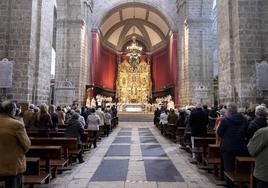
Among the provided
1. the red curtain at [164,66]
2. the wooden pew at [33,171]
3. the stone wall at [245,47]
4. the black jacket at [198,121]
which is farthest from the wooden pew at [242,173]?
the red curtain at [164,66]

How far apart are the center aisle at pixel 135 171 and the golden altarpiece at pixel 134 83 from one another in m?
21.6

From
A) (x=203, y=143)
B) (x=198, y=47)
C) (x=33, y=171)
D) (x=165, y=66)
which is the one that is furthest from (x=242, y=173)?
(x=165, y=66)

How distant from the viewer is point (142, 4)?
24.3m

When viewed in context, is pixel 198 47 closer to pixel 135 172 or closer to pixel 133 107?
pixel 133 107

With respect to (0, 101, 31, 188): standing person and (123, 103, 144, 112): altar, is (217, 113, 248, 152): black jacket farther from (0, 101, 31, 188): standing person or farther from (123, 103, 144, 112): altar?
(123, 103, 144, 112): altar

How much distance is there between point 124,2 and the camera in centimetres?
2411

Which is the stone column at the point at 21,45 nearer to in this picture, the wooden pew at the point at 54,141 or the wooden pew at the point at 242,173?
the wooden pew at the point at 54,141

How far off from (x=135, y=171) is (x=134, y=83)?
2493 cm

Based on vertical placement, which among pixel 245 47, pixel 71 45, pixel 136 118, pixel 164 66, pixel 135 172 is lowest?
pixel 135 172

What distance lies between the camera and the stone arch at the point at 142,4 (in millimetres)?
23250

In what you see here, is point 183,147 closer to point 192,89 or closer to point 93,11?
point 192,89

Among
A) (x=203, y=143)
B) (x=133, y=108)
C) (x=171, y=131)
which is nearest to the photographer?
(x=203, y=143)

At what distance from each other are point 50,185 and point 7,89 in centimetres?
536

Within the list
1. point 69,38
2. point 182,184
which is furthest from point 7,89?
point 69,38
